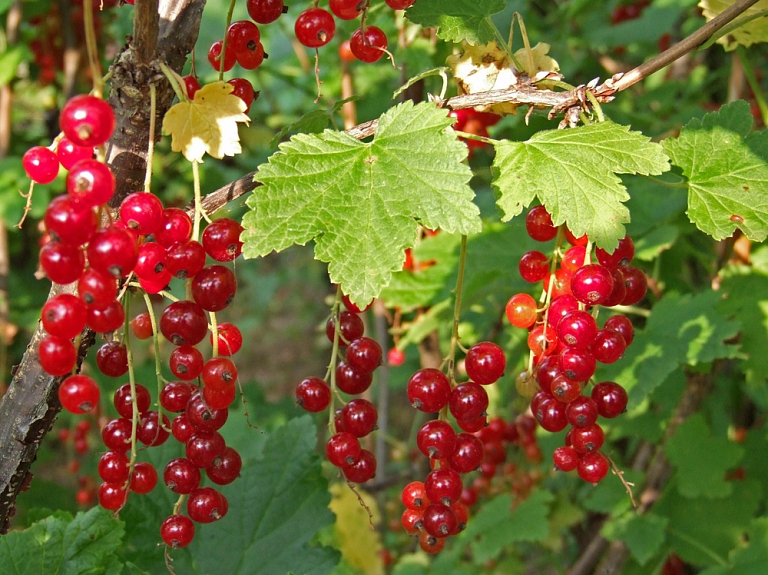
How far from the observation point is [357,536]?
75.6 inches

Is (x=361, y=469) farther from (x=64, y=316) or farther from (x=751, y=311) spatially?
(x=751, y=311)

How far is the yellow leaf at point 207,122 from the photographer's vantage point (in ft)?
2.49

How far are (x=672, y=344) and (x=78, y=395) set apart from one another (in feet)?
3.27

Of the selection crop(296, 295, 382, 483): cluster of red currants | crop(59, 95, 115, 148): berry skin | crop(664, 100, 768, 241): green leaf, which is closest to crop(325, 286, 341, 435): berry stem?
crop(296, 295, 382, 483): cluster of red currants

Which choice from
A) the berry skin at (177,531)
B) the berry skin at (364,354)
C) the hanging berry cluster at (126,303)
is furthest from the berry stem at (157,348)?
the berry skin at (364,354)

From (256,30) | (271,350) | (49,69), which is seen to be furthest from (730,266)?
(271,350)

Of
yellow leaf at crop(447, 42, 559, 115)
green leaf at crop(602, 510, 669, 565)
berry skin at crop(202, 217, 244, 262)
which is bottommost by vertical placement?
green leaf at crop(602, 510, 669, 565)

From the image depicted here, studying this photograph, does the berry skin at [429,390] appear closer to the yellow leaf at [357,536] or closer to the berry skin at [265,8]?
the berry skin at [265,8]

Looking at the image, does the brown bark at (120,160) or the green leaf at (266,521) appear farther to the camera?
the green leaf at (266,521)

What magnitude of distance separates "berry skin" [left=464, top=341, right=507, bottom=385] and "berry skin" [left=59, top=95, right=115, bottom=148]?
0.47m

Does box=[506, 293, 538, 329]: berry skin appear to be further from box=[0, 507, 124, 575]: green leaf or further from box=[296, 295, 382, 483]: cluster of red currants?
box=[0, 507, 124, 575]: green leaf

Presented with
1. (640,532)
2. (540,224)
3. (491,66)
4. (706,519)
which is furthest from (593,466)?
(706,519)

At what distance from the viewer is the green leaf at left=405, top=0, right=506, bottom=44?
91 cm

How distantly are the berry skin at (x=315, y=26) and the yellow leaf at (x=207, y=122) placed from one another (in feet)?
0.58
